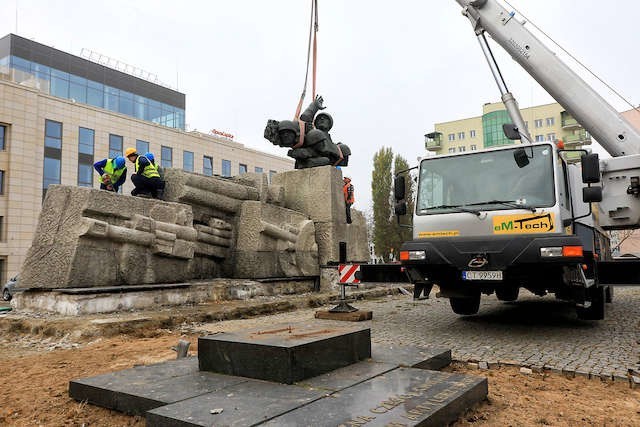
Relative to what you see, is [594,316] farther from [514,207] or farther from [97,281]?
[97,281]

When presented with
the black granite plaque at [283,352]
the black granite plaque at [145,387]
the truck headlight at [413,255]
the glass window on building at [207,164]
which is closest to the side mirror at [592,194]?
the truck headlight at [413,255]

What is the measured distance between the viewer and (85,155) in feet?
108

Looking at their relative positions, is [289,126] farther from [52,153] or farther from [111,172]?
[52,153]

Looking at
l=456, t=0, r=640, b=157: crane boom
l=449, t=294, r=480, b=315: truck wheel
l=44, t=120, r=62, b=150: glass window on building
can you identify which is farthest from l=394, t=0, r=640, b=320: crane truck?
l=44, t=120, r=62, b=150: glass window on building

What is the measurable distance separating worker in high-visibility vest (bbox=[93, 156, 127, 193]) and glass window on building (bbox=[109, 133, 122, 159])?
27.0 meters

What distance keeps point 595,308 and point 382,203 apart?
1305 inches

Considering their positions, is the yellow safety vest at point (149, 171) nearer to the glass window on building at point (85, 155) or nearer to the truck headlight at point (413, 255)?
the truck headlight at point (413, 255)

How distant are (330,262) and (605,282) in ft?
20.1

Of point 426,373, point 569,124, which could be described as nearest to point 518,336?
point 426,373

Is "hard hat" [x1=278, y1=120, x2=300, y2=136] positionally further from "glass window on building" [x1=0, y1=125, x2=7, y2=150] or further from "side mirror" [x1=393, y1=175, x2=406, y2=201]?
"glass window on building" [x1=0, y1=125, x2=7, y2=150]

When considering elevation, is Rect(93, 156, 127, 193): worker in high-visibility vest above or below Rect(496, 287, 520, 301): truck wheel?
above

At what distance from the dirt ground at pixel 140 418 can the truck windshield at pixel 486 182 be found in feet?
7.53

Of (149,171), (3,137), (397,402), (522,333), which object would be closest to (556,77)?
(522,333)

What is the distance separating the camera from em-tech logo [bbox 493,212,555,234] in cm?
580
